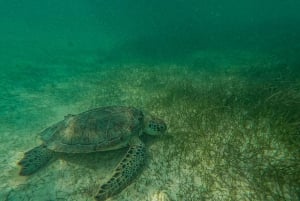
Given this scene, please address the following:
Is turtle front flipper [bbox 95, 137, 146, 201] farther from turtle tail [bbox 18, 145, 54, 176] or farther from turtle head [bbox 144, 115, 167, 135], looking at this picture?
turtle tail [bbox 18, 145, 54, 176]

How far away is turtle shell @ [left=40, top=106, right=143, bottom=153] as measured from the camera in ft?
15.9

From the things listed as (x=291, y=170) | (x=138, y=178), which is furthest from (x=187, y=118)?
(x=291, y=170)

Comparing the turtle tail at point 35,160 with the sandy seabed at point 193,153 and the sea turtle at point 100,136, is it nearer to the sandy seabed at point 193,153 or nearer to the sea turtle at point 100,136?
the sea turtle at point 100,136

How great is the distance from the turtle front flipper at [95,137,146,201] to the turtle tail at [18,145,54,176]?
1837 mm

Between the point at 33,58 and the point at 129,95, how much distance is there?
52.6 feet

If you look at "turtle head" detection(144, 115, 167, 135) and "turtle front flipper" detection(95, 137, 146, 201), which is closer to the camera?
"turtle front flipper" detection(95, 137, 146, 201)

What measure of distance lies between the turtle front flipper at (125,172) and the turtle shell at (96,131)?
372 mm

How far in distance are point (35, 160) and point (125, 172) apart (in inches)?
86.4

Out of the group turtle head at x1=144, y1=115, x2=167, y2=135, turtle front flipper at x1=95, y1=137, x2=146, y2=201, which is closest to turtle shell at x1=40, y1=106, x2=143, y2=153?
turtle head at x1=144, y1=115, x2=167, y2=135

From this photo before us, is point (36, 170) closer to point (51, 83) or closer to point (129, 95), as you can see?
point (129, 95)

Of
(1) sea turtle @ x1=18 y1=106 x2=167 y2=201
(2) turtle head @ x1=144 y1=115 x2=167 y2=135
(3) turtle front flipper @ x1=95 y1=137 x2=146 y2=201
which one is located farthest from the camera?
(2) turtle head @ x1=144 y1=115 x2=167 y2=135

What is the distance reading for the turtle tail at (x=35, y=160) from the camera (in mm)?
4828

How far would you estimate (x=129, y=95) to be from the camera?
952 centimetres

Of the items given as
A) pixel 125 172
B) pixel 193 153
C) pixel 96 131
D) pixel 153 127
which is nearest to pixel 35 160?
pixel 96 131
